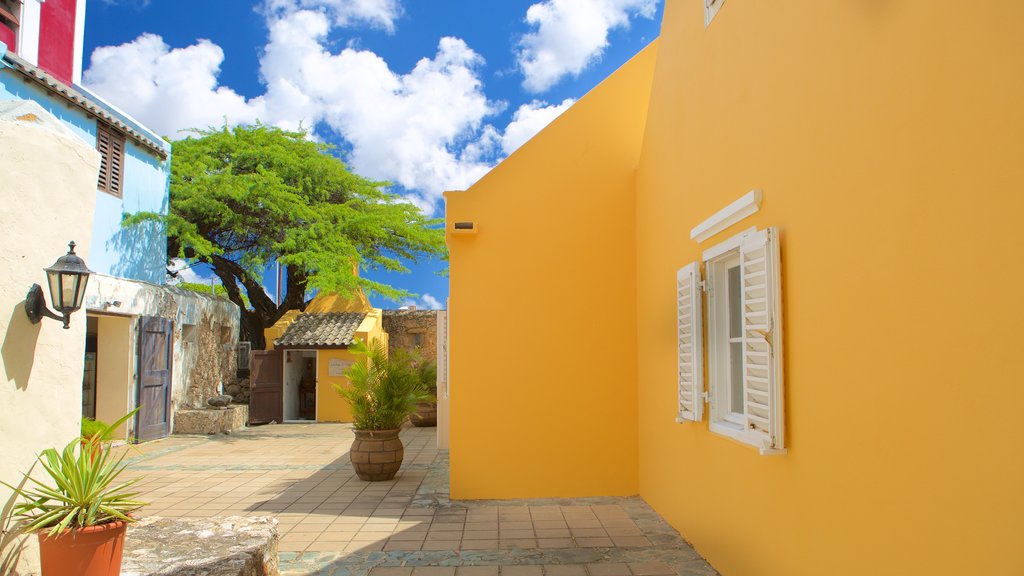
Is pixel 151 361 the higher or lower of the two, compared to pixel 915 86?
lower

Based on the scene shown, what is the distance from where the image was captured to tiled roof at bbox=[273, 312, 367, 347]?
14.9 m

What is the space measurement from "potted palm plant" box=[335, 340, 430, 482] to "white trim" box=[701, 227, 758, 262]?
456 cm

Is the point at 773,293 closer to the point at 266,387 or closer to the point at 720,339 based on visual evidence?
the point at 720,339

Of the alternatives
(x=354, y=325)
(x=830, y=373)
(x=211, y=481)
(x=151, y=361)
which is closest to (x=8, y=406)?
(x=830, y=373)

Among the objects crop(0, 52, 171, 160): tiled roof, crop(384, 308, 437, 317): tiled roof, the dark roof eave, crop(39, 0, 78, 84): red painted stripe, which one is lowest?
the dark roof eave

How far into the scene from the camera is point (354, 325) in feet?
50.9

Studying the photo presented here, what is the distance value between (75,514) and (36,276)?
1.27 metres

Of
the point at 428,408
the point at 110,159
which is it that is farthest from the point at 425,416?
the point at 110,159

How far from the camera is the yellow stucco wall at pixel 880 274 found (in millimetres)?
2109

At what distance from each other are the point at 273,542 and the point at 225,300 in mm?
11944

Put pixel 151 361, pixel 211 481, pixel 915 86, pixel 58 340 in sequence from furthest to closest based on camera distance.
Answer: pixel 151 361
pixel 211 481
pixel 58 340
pixel 915 86

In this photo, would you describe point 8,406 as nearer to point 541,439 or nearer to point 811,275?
point 811,275

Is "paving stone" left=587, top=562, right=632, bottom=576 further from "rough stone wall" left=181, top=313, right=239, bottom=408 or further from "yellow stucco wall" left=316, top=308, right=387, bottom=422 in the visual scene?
"rough stone wall" left=181, top=313, right=239, bottom=408

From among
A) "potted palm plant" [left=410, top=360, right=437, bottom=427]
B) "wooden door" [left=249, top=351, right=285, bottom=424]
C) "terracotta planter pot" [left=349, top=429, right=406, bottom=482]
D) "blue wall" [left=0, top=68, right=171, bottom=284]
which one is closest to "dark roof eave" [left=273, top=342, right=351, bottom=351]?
"wooden door" [left=249, top=351, right=285, bottom=424]
